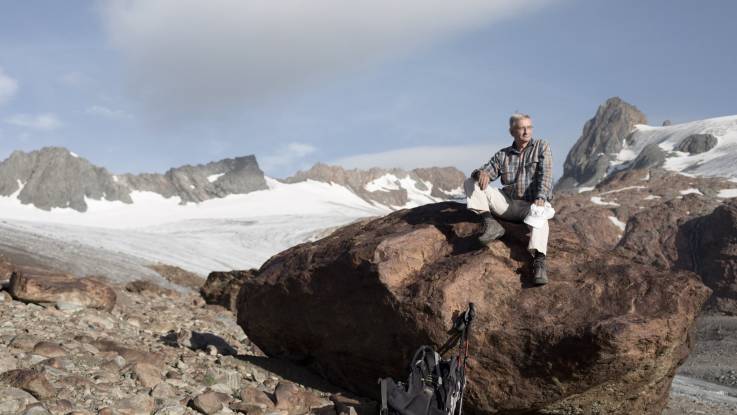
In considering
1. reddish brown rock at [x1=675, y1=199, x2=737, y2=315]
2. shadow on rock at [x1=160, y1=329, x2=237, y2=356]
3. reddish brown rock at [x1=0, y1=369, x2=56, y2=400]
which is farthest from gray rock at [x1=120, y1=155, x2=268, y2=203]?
reddish brown rock at [x1=0, y1=369, x2=56, y2=400]

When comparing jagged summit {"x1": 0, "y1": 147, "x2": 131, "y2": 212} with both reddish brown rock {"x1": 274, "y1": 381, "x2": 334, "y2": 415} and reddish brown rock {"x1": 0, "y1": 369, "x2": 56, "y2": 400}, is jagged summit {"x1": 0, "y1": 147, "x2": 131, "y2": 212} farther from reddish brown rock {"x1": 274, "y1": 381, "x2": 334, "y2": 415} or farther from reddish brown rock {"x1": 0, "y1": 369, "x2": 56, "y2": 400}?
reddish brown rock {"x1": 0, "y1": 369, "x2": 56, "y2": 400}

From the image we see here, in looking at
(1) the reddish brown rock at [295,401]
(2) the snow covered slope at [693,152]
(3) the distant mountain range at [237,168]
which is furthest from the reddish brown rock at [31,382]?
(3) the distant mountain range at [237,168]

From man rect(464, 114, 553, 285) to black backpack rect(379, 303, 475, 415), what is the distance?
6.80ft

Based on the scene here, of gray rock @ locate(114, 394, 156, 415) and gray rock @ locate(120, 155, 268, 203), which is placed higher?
gray rock @ locate(120, 155, 268, 203)

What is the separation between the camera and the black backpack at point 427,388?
261 inches

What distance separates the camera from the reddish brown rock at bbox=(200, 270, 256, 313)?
2203cm

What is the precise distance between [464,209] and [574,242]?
1920mm

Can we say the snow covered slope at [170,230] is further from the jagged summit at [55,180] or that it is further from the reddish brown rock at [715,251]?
the reddish brown rock at [715,251]

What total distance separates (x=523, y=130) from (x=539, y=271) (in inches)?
87.7

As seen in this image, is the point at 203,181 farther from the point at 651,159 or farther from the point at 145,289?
the point at 145,289

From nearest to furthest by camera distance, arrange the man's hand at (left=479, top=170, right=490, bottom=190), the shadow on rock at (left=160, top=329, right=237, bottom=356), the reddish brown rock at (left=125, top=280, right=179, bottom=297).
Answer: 1. the man's hand at (left=479, top=170, right=490, bottom=190)
2. the shadow on rock at (left=160, top=329, right=237, bottom=356)
3. the reddish brown rock at (left=125, top=280, right=179, bottom=297)

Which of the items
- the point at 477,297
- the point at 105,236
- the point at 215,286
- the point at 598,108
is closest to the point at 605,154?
the point at 598,108

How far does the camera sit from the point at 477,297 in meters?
7.87

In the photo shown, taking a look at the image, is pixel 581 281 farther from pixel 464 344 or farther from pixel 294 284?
pixel 294 284
